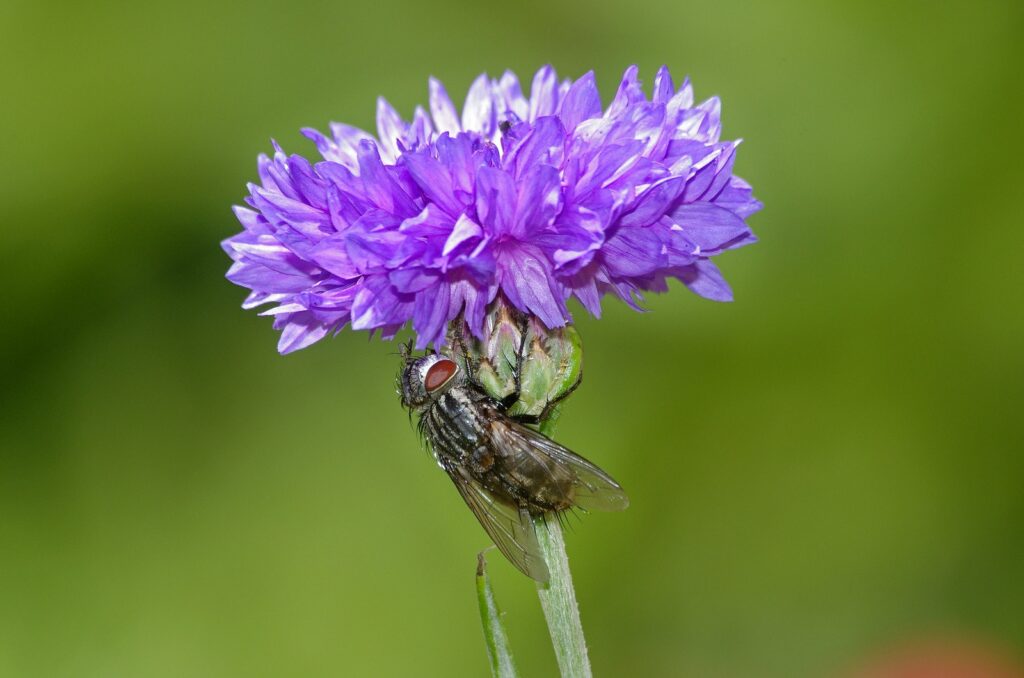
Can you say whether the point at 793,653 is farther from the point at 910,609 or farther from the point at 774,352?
the point at 774,352

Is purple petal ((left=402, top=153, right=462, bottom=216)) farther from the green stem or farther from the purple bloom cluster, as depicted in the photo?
the green stem

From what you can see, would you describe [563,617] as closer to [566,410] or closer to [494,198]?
[494,198]

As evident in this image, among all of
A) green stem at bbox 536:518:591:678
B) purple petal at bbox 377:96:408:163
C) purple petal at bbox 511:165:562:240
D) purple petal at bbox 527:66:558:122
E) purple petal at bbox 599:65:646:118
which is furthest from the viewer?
purple petal at bbox 377:96:408:163

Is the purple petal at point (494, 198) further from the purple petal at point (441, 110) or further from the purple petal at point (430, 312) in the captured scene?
the purple petal at point (441, 110)

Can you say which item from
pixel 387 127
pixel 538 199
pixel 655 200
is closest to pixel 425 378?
pixel 538 199


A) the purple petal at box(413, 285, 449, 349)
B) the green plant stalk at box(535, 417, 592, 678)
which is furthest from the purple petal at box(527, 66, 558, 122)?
the green plant stalk at box(535, 417, 592, 678)

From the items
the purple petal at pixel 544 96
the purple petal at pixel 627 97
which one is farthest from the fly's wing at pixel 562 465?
the purple petal at pixel 544 96
